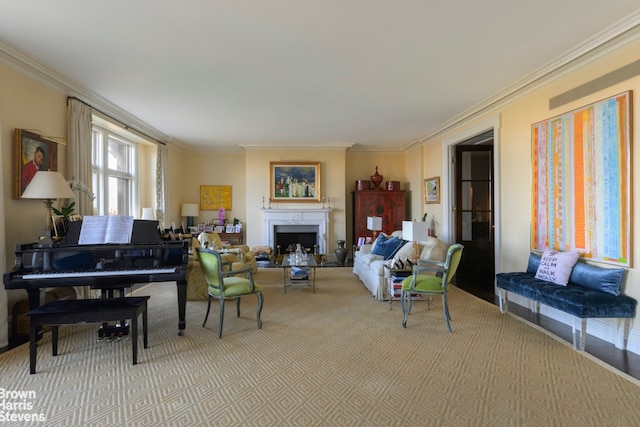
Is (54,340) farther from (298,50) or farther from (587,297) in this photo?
(587,297)

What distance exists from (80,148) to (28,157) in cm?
81

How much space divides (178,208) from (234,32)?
6178 millimetres

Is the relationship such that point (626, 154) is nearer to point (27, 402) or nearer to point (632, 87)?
point (632, 87)

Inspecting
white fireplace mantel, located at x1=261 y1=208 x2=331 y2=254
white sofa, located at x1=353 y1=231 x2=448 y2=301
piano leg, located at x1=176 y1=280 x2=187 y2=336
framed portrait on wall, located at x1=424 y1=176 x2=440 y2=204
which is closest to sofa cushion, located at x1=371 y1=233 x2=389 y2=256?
white sofa, located at x1=353 y1=231 x2=448 y2=301

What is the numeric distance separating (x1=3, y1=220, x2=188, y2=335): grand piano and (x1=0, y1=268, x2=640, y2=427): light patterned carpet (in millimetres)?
644

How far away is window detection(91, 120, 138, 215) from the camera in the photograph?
5625 millimetres

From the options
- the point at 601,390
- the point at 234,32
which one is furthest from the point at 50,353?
the point at 601,390

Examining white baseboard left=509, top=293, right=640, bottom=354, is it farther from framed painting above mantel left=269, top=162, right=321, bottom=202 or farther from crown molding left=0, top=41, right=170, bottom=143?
crown molding left=0, top=41, right=170, bottom=143

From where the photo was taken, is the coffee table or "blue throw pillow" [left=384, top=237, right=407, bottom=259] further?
"blue throw pillow" [left=384, top=237, right=407, bottom=259]

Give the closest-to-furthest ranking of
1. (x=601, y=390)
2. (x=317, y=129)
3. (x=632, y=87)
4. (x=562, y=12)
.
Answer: (x=601, y=390) < (x=562, y=12) < (x=632, y=87) < (x=317, y=129)

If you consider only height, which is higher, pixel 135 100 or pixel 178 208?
pixel 135 100

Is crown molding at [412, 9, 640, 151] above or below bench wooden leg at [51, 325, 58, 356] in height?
above

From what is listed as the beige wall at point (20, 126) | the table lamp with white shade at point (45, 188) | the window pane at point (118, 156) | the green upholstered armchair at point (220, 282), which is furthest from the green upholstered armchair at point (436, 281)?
the window pane at point (118, 156)

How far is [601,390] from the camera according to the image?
7.63ft
